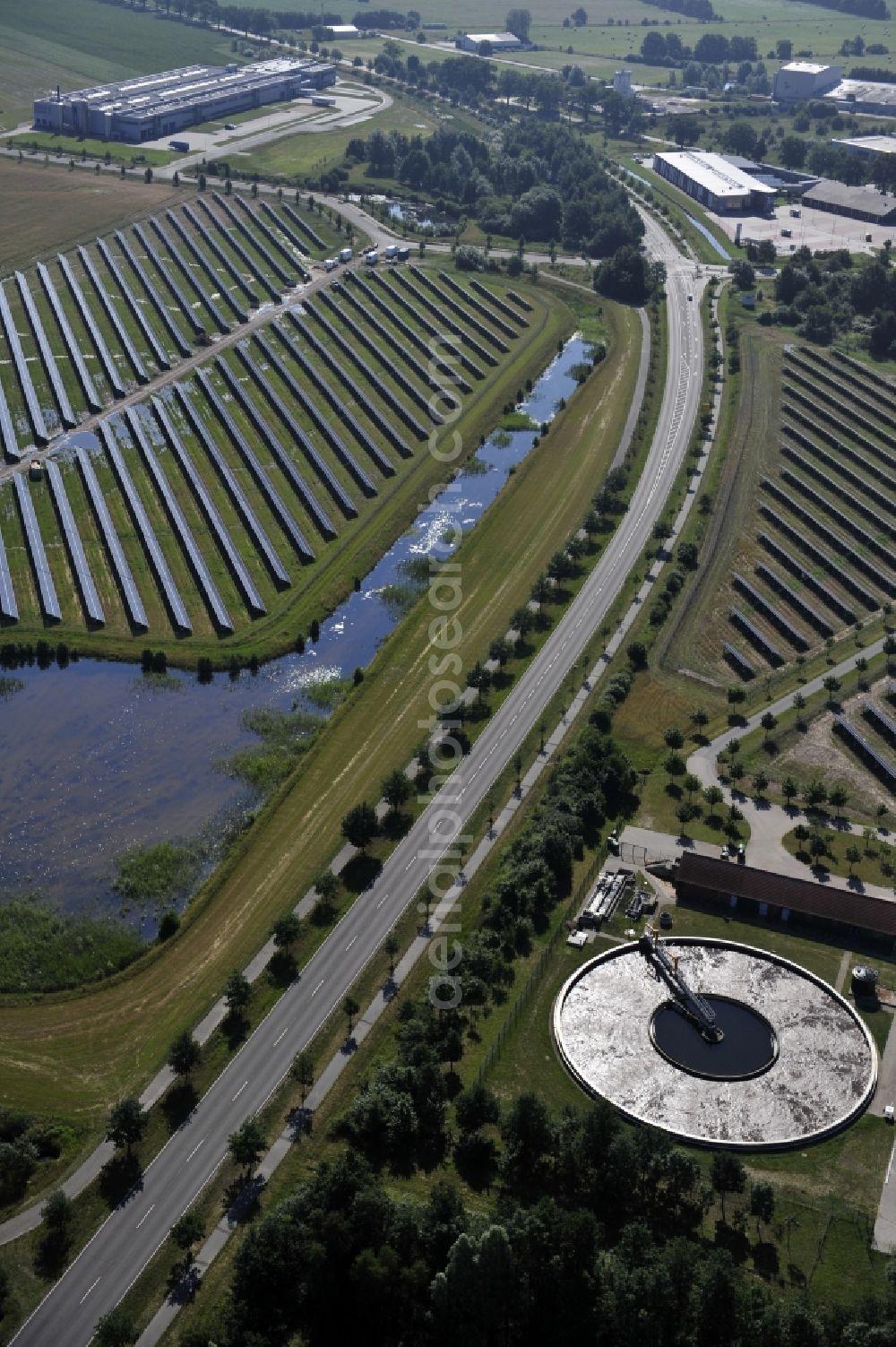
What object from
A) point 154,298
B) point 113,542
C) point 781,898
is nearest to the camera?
point 781,898

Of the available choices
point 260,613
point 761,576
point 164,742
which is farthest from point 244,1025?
point 761,576

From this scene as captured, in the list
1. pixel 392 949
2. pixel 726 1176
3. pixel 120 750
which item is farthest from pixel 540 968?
pixel 120 750

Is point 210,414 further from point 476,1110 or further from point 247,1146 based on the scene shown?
point 247,1146

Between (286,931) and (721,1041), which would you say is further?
(286,931)

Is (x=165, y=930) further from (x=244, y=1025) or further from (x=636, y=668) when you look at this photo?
(x=636, y=668)

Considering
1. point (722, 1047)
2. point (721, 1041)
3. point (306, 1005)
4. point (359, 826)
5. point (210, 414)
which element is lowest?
point (306, 1005)

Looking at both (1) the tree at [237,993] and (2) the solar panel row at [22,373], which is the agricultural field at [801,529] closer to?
(1) the tree at [237,993]

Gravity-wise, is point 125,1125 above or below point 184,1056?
below
